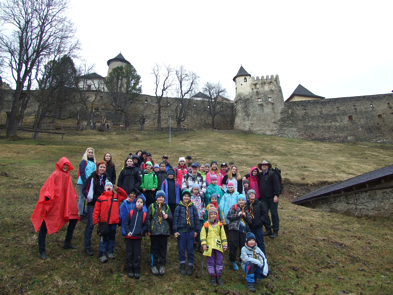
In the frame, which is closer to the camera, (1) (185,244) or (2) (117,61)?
(1) (185,244)

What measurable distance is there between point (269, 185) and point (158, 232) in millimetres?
3208

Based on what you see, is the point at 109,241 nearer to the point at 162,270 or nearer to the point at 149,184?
the point at 162,270

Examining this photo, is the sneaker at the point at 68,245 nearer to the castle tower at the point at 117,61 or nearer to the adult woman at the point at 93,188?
the adult woman at the point at 93,188

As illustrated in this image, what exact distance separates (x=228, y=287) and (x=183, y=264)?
Result: 0.90 m

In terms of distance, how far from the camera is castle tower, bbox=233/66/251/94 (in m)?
38.4

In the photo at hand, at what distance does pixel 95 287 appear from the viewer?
3.71 meters

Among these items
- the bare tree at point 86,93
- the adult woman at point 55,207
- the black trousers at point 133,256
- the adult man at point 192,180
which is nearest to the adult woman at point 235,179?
the adult man at point 192,180

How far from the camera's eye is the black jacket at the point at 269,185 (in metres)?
6.04

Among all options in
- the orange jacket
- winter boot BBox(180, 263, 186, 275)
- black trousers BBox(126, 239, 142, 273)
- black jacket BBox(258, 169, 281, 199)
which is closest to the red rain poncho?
the orange jacket

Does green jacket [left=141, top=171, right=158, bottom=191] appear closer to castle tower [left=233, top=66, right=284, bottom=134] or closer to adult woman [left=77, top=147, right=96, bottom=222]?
adult woman [left=77, top=147, right=96, bottom=222]

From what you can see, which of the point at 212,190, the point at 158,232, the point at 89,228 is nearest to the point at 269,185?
the point at 212,190

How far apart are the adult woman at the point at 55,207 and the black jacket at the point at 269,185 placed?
443 centimetres

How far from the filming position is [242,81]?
39.1 metres

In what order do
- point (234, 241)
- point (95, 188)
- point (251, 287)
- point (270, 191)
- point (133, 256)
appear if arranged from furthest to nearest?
point (270, 191) → point (95, 188) → point (234, 241) → point (133, 256) → point (251, 287)
